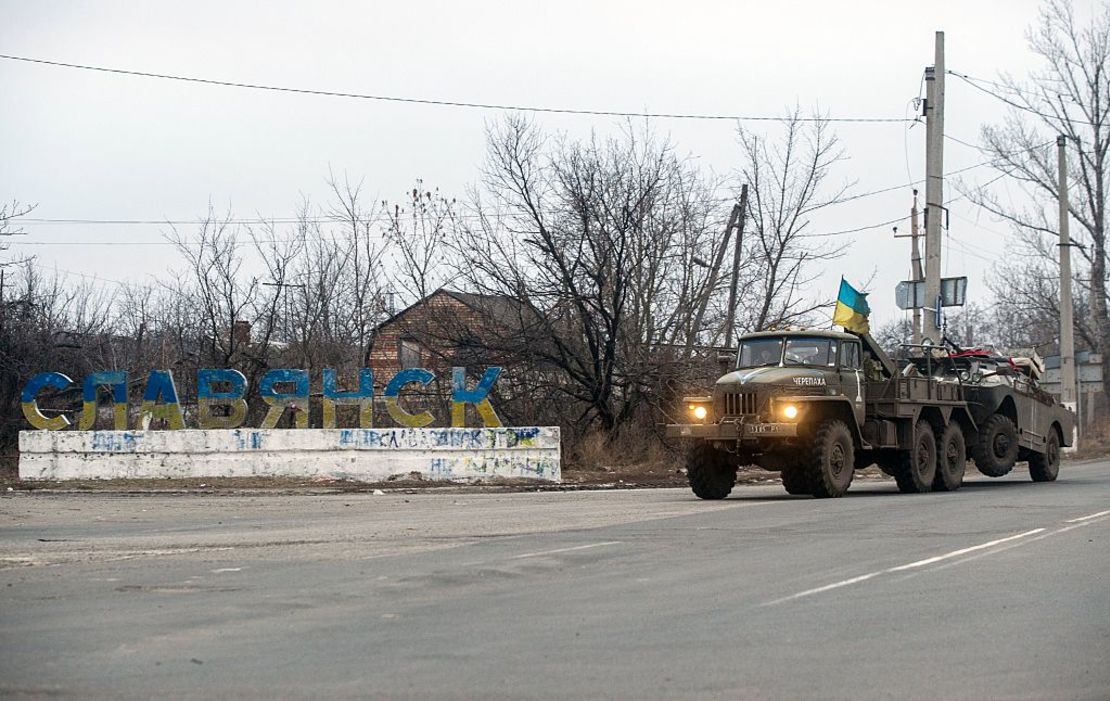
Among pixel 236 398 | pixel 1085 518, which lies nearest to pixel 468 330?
pixel 236 398

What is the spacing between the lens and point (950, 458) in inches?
899

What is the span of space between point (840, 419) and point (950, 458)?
3751mm

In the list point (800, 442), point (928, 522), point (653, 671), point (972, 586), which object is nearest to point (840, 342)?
point (800, 442)

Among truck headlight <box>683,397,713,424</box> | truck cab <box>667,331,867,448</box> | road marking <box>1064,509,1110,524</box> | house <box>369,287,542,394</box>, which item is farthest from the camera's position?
house <box>369,287,542,394</box>

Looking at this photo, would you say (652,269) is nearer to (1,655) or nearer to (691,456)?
(691,456)

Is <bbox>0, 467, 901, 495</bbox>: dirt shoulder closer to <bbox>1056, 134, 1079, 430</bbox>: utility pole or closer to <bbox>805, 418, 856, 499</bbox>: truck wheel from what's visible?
<bbox>805, 418, 856, 499</bbox>: truck wheel

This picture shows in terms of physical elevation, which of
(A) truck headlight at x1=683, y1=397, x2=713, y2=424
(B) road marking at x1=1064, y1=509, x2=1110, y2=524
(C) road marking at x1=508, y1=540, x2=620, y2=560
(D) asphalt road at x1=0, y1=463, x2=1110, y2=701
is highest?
(A) truck headlight at x1=683, y1=397, x2=713, y2=424

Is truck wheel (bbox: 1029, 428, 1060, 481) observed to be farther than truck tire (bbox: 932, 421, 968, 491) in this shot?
Yes

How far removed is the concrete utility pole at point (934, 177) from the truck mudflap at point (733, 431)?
10542 millimetres

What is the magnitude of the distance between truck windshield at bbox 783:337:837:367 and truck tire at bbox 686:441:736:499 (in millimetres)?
1848

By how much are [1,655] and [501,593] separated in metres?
3.59

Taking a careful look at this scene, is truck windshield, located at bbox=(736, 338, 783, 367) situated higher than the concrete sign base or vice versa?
truck windshield, located at bbox=(736, 338, 783, 367)

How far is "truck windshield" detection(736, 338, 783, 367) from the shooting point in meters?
20.5

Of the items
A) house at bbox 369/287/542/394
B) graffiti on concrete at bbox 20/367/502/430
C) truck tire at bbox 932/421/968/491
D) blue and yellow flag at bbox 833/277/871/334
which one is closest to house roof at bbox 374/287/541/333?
house at bbox 369/287/542/394
